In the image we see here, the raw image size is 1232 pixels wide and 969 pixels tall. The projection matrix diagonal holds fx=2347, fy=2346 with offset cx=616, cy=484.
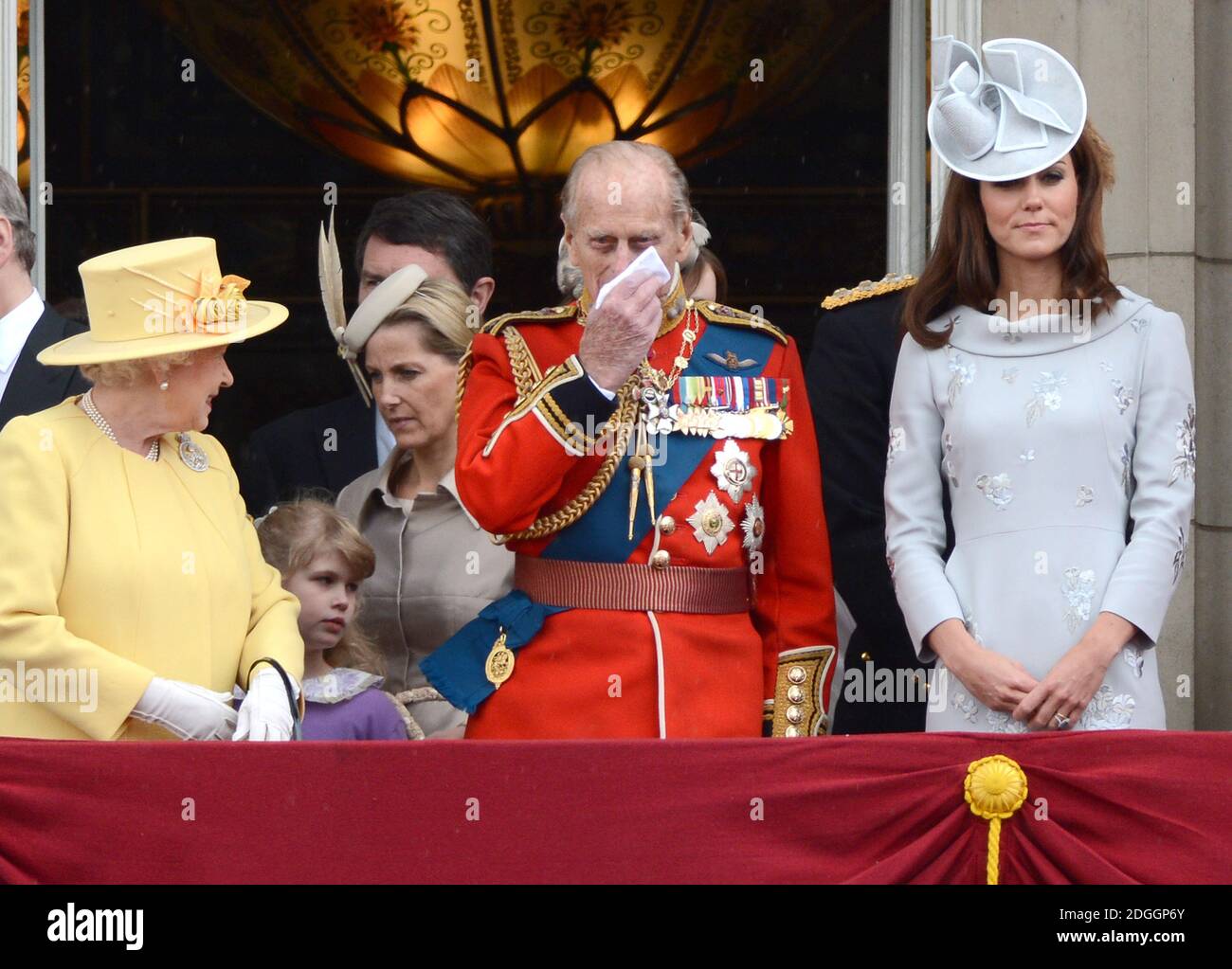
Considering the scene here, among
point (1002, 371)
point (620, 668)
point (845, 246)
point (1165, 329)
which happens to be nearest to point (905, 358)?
point (1002, 371)

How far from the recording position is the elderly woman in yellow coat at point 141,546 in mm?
3812

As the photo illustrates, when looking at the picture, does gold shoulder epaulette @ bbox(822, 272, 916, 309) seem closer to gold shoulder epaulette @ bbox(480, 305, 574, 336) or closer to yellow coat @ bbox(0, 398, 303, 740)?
gold shoulder epaulette @ bbox(480, 305, 574, 336)

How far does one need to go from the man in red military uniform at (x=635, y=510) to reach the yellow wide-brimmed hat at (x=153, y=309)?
1.50ft

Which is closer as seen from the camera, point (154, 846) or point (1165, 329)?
point (154, 846)

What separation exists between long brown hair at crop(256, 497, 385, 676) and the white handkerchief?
107 cm

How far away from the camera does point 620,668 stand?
13.3ft

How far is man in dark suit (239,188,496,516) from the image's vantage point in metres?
5.56

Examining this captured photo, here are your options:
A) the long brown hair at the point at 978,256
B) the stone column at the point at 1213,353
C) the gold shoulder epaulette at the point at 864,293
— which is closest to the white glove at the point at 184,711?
A: the long brown hair at the point at 978,256

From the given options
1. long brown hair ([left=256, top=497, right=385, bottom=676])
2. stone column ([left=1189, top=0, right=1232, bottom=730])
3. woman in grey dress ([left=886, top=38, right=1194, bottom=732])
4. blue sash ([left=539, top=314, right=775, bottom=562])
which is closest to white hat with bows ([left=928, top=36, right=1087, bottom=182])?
woman in grey dress ([left=886, top=38, right=1194, bottom=732])

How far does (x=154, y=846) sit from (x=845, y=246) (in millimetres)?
4900

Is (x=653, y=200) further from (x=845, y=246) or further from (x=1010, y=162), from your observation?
(x=845, y=246)

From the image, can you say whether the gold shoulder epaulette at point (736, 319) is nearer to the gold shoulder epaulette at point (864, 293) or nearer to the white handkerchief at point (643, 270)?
the white handkerchief at point (643, 270)
